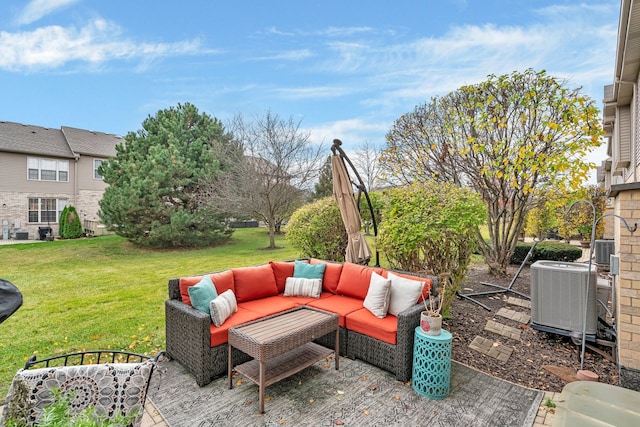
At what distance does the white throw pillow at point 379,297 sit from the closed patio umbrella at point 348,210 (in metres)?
1.18

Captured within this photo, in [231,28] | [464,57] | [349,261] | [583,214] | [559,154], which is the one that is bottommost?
[349,261]

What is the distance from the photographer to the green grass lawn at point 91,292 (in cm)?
443

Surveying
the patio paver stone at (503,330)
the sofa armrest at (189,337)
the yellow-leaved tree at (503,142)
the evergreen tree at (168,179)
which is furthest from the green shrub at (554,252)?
the evergreen tree at (168,179)

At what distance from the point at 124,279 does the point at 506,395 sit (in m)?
8.89

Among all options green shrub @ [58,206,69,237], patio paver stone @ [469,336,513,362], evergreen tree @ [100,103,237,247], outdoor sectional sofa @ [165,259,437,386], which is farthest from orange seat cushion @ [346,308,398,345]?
green shrub @ [58,206,69,237]

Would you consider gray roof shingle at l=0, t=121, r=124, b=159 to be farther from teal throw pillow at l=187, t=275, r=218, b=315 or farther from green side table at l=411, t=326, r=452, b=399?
green side table at l=411, t=326, r=452, b=399

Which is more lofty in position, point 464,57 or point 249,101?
point 249,101

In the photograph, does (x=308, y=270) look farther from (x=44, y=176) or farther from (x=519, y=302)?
(x=44, y=176)

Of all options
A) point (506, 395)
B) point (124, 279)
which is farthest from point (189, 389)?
point (124, 279)

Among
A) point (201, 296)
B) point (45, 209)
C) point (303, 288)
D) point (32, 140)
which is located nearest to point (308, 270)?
point (303, 288)

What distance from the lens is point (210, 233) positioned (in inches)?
593

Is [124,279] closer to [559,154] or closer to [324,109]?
[324,109]

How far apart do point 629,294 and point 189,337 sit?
15.4 ft

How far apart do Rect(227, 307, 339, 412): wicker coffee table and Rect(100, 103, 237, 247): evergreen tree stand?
1159 centimetres
